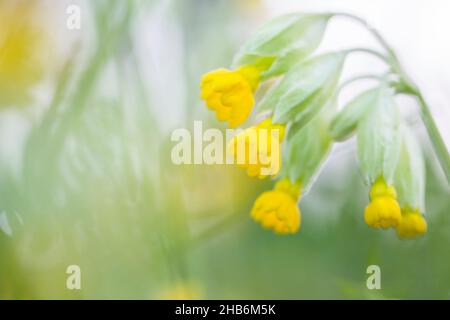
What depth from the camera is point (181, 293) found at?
4.10 feet

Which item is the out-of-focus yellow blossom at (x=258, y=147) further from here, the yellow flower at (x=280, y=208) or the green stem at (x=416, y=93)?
the green stem at (x=416, y=93)

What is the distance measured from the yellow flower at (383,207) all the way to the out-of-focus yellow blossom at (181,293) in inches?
13.6

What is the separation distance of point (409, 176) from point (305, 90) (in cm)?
23

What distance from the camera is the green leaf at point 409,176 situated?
45.5 inches

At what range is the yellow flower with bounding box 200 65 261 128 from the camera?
1.12 m

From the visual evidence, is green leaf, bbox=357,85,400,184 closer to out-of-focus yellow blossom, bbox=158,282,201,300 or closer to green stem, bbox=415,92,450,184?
green stem, bbox=415,92,450,184

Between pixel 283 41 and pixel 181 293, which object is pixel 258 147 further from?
pixel 181 293

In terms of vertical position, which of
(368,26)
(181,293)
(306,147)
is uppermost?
(368,26)

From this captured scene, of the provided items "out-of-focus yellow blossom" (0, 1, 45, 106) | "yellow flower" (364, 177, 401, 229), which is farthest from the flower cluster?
"out-of-focus yellow blossom" (0, 1, 45, 106)

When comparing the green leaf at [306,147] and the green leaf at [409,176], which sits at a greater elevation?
the green leaf at [306,147]

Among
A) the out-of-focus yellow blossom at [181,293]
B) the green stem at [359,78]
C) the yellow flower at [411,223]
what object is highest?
the green stem at [359,78]

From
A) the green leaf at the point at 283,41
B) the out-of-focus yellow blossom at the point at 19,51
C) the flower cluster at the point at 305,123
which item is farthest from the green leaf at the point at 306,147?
the out-of-focus yellow blossom at the point at 19,51

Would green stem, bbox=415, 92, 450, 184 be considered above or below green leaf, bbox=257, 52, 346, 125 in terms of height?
below

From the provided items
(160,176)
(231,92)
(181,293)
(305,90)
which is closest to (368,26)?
(305,90)
